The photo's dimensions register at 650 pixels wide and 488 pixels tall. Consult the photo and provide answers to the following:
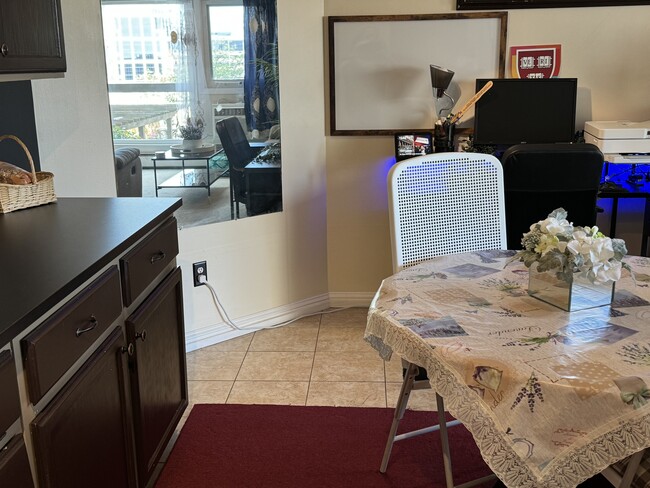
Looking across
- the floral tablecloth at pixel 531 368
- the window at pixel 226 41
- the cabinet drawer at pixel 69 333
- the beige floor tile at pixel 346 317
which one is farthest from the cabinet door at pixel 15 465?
the beige floor tile at pixel 346 317

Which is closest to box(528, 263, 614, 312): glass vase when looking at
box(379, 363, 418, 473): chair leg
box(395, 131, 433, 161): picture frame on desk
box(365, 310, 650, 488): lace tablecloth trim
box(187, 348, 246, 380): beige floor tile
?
box(365, 310, 650, 488): lace tablecloth trim

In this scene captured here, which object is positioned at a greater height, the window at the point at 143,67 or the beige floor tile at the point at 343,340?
the window at the point at 143,67

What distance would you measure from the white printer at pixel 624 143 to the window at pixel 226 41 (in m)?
1.80

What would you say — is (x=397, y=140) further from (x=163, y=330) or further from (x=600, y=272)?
(x=600, y=272)

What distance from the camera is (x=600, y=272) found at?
Result: 1754 mm

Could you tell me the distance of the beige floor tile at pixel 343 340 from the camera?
350 cm

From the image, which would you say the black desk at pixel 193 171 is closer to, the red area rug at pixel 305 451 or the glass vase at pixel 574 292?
the red area rug at pixel 305 451

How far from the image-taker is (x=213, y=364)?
3.34m

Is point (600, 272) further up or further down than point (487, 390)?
further up

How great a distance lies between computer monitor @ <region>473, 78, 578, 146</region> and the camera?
3.57 meters

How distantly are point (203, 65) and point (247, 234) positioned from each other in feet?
2.83

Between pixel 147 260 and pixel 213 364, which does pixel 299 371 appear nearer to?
pixel 213 364

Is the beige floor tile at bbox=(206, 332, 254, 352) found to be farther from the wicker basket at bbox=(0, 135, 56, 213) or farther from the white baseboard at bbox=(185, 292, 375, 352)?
the wicker basket at bbox=(0, 135, 56, 213)

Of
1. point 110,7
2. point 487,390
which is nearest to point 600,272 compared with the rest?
point 487,390
